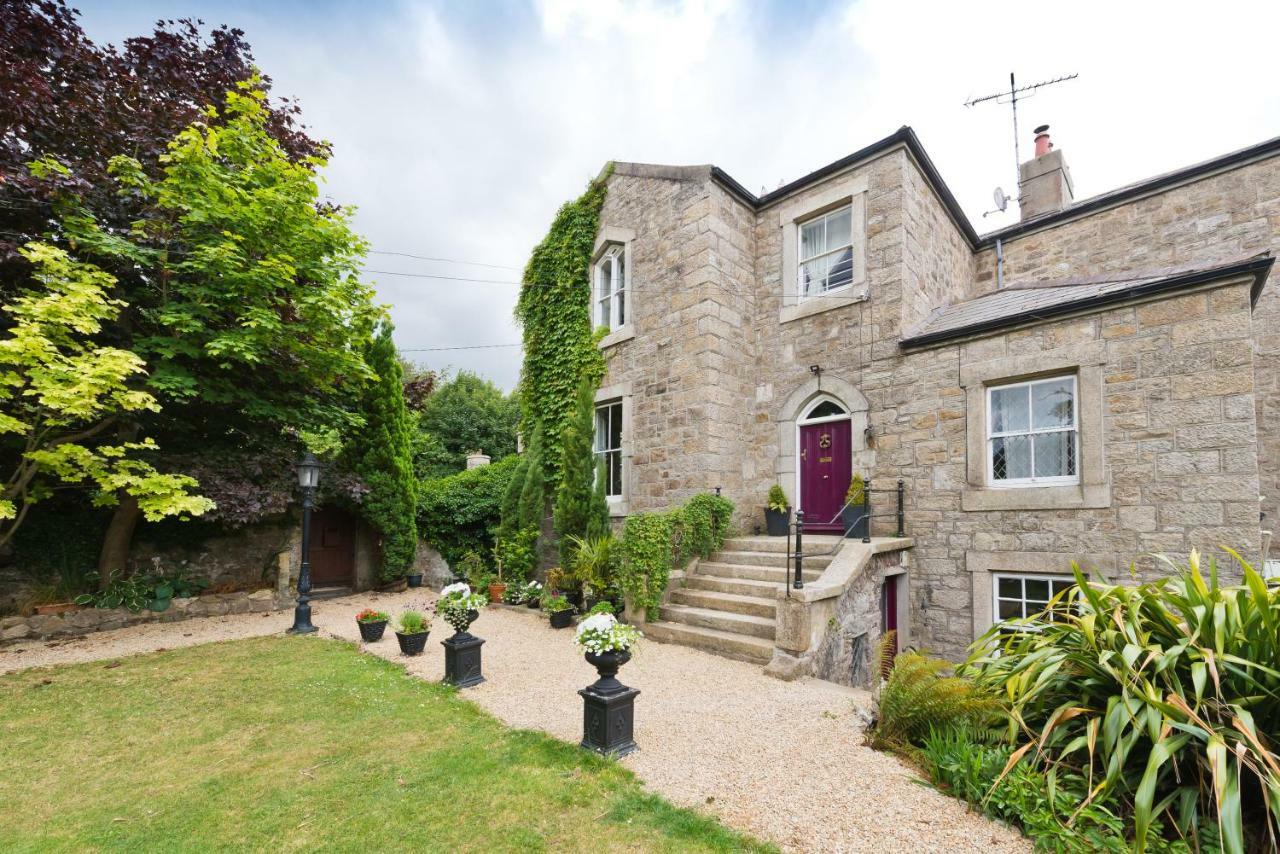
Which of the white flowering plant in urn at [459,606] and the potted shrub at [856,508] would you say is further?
the potted shrub at [856,508]

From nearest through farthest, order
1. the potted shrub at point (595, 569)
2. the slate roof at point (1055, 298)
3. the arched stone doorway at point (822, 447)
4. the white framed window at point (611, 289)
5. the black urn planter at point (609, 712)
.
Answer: the black urn planter at point (609, 712), the slate roof at point (1055, 298), the potted shrub at point (595, 569), the arched stone doorway at point (822, 447), the white framed window at point (611, 289)

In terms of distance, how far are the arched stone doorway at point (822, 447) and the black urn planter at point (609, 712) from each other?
5.43 metres

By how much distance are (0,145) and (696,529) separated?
10347 millimetres

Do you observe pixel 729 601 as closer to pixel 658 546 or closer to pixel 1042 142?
pixel 658 546

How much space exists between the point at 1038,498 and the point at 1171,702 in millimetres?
4893

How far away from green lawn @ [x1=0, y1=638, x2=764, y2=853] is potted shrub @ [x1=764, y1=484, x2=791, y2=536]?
5.20 m

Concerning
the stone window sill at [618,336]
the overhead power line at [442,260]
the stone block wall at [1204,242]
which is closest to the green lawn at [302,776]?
the stone window sill at [618,336]

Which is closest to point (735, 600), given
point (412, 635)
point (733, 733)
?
point (733, 733)

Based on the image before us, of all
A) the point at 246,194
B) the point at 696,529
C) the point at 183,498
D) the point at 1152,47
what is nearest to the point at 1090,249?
the point at 1152,47

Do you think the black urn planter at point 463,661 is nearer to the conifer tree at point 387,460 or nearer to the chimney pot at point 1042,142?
the conifer tree at point 387,460

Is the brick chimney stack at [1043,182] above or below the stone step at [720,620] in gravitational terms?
above

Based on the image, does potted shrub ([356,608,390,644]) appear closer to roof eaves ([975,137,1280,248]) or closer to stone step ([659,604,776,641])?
stone step ([659,604,776,641])

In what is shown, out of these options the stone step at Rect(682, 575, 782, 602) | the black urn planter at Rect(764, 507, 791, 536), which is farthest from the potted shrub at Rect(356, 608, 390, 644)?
the black urn planter at Rect(764, 507, 791, 536)

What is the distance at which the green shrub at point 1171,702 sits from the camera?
8.25 ft
